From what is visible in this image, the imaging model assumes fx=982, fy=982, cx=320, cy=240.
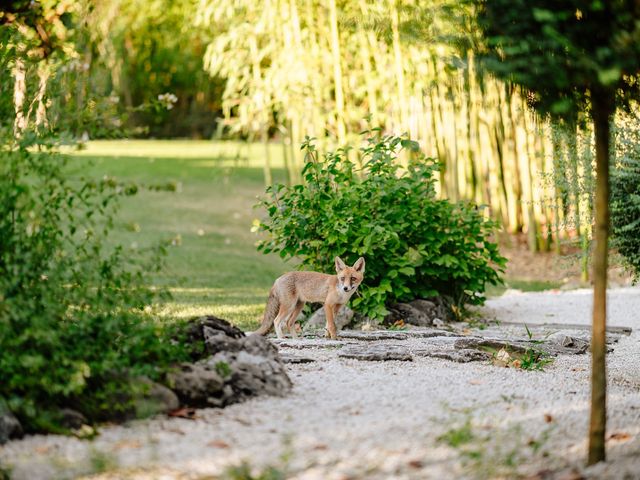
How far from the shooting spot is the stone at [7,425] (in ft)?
12.2

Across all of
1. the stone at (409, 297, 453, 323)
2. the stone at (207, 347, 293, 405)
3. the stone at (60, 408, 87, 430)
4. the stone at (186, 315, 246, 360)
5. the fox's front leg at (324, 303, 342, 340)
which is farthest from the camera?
the stone at (409, 297, 453, 323)

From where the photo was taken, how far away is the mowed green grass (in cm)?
893

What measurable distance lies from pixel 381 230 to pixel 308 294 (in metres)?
0.89

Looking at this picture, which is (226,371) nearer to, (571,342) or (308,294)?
(308,294)

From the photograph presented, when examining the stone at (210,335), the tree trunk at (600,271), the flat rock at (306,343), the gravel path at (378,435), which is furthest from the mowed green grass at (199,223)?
the tree trunk at (600,271)

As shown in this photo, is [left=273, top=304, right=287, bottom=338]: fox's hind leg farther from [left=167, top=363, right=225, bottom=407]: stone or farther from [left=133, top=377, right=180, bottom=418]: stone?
[left=133, top=377, right=180, bottom=418]: stone

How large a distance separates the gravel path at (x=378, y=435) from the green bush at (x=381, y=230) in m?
2.39

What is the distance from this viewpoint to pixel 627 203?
6656 mm

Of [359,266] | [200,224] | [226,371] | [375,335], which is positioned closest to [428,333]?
[375,335]

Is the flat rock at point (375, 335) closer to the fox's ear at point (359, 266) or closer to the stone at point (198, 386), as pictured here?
the fox's ear at point (359, 266)

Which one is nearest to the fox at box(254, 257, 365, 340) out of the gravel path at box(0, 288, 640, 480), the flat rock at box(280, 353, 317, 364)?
the flat rock at box(280, 353, 317, 364)

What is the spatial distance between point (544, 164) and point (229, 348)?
861cm

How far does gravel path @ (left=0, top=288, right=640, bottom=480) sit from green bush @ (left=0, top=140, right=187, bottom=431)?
19cm

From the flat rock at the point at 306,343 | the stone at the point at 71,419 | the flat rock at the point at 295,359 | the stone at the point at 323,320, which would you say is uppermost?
the stone at the point at 71,419
